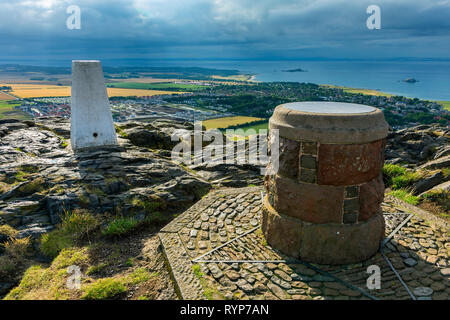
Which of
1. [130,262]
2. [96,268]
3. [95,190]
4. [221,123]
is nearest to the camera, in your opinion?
[96,268]

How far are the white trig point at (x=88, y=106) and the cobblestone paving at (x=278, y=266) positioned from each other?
17.6 ft

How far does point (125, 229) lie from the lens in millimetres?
6430

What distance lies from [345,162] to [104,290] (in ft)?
14.5

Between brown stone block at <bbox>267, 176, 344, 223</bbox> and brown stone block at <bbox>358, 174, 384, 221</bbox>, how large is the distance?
40cm

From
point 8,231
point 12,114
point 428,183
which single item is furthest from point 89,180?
point 12,114

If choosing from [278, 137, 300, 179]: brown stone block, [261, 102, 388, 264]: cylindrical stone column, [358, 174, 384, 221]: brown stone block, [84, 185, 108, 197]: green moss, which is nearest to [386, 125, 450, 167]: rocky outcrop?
[358, 174, 384, 221]: brown stone block

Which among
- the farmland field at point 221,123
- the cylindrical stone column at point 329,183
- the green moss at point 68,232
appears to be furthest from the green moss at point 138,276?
the farmland field at point 221,123

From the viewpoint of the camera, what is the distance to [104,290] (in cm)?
463

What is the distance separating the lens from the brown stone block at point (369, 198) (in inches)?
190

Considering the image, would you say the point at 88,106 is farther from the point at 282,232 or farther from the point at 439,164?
the point at 439,164

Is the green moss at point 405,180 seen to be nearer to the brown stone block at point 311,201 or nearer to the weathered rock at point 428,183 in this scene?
the weathered rock at point 428,183

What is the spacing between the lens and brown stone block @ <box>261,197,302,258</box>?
16.2ft
